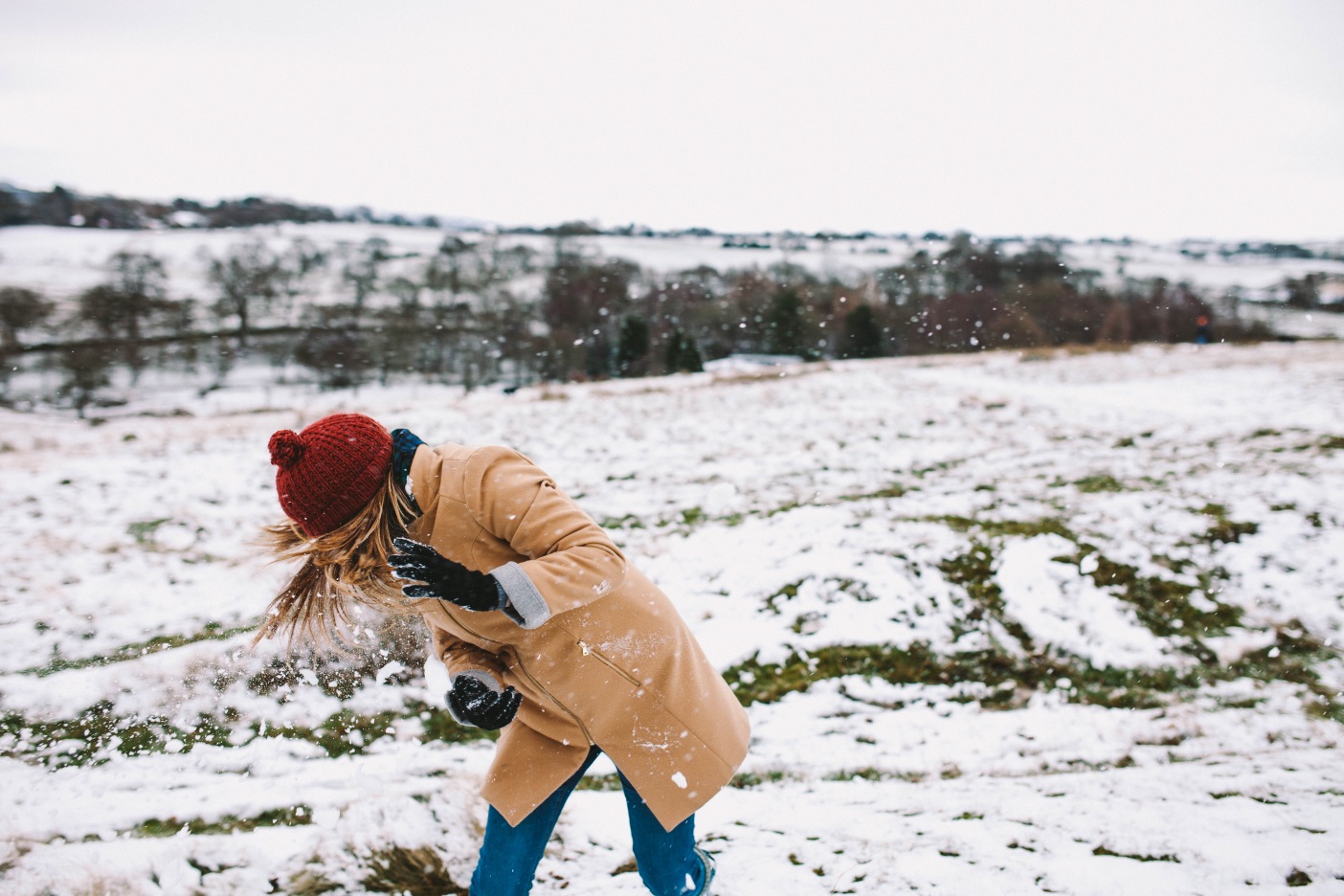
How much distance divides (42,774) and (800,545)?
16.1ft

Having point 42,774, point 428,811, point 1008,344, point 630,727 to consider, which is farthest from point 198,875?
point 1008,344

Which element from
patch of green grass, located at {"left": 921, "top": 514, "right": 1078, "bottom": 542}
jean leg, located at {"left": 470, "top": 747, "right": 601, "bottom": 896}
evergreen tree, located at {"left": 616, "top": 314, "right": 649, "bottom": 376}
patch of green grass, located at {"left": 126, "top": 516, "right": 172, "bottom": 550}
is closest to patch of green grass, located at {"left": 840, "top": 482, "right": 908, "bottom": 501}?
patch of green grass, located at {"left": 921, "top": 514, "right": 1078, "bottom": 542}

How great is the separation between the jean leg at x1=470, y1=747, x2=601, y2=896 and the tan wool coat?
0.10m

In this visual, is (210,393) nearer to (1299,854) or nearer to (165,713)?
(165,713)

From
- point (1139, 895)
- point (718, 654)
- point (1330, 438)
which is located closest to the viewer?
point (1139, 895)

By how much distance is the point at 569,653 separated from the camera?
178cm

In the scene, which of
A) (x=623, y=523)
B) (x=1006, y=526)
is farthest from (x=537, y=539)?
(x=1006, y=526)

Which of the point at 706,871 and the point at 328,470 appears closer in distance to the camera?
the point at 328,470

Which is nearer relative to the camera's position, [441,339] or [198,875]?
[198,875]

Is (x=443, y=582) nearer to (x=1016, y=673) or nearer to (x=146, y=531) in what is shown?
(x=1016, y=673)

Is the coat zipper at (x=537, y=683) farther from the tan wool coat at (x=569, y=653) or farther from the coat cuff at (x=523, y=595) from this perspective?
the coat cuff at (x=523, y=595)

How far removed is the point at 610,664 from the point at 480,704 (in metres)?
0.38

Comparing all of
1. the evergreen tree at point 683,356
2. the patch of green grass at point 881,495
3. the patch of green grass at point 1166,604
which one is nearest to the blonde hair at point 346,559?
the patch of green grass at point 1166,604

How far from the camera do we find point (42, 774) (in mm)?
3236
